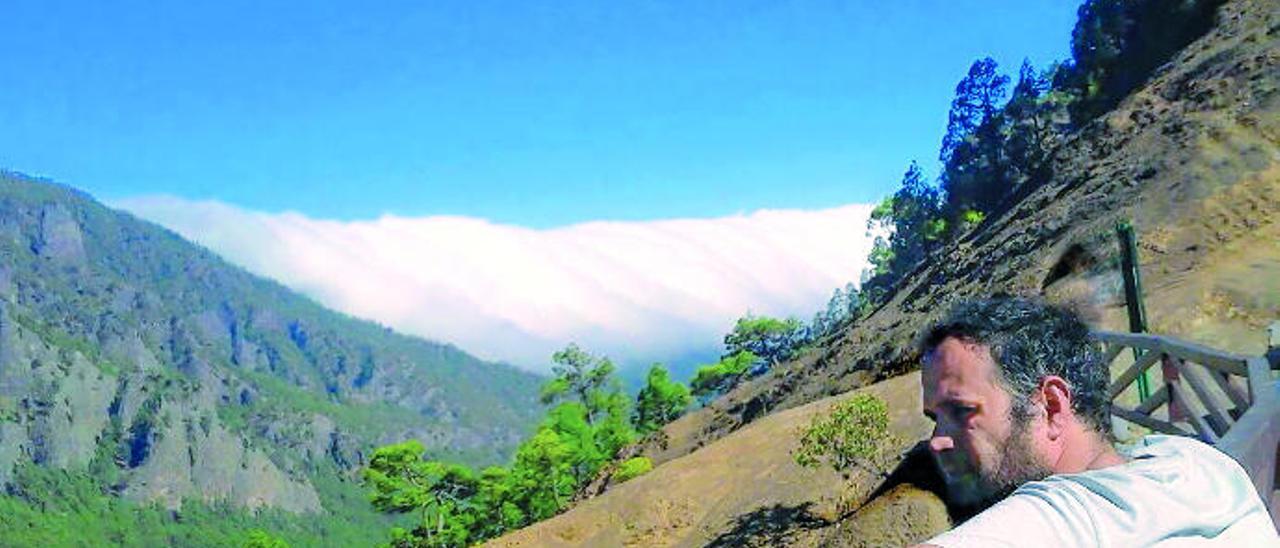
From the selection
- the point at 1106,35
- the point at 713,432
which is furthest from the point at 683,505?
the point at 1106,35

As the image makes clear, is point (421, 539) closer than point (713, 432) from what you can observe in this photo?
No

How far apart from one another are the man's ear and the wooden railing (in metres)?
0.33

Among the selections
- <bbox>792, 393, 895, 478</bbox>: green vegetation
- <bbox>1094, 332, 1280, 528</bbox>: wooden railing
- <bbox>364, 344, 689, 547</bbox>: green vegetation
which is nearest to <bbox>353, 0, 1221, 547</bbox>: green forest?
<bbox>364, 344, 689, 547</bbox>: green vegetation

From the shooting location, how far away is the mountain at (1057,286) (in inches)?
826

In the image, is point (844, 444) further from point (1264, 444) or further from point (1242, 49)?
point (1242, 49)

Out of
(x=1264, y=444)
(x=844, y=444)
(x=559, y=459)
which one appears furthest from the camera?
(x=559, y=459)

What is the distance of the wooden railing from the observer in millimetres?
4262

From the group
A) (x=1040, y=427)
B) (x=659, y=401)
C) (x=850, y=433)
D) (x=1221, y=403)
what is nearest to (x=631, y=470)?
(x=850, y=433)

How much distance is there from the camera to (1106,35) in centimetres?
6588

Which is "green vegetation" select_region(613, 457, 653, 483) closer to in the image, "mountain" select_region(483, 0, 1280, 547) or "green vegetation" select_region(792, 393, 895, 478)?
"mountain" select_region(483, 0, 1280, 547)

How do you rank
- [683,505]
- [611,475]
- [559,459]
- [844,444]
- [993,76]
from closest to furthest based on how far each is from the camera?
1. [844,444]
2. [683,505]
3. [611,475]
4. [559,459]
5. [993,76]

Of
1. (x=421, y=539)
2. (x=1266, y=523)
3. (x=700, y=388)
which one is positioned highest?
(x=700, y=388)

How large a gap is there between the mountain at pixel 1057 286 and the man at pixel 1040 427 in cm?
1054

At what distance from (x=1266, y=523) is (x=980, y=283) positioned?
1383 inches
